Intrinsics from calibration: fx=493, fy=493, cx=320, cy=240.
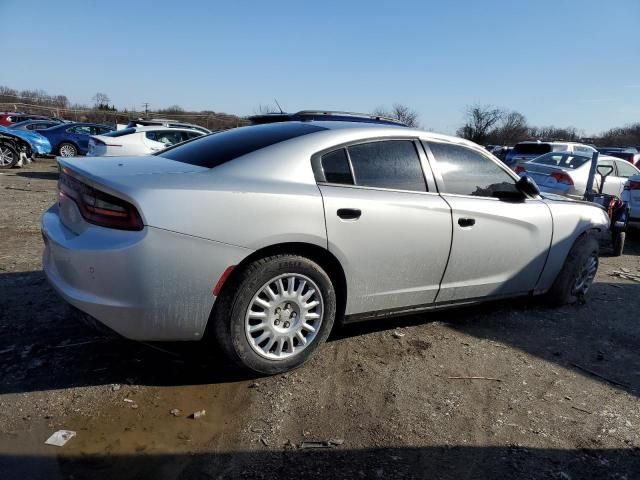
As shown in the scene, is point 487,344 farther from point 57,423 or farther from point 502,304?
point 57,423

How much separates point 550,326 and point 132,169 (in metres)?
3.62

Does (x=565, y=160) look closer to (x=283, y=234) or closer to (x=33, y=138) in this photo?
(x=283, y=234)

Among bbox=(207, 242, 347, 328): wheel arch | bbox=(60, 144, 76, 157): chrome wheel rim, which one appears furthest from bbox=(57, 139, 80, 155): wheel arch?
bbox=(207, 242, 347, 328): wheel arch

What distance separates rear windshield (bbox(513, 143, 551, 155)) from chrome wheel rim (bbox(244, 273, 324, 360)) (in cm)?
1410

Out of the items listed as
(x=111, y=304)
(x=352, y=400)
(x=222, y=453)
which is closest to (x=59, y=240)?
(x=111, y=304)

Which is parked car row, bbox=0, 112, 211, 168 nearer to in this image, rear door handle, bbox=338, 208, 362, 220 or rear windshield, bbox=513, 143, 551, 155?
rear door handle, bbox=338, 208, 362, 220

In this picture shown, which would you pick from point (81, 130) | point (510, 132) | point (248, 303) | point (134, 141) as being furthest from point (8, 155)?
point (510, 132)

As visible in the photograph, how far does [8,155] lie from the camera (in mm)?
14469

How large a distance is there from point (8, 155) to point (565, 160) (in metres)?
14.9

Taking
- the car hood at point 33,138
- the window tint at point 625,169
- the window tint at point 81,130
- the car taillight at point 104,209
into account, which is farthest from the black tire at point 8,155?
the window tint at point 625,169

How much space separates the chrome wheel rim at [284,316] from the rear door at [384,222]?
0.28m

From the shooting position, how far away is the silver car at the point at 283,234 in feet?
8.61

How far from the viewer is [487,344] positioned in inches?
152

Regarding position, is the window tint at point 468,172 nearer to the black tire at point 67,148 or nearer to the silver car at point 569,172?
the silver car at point 569,172
